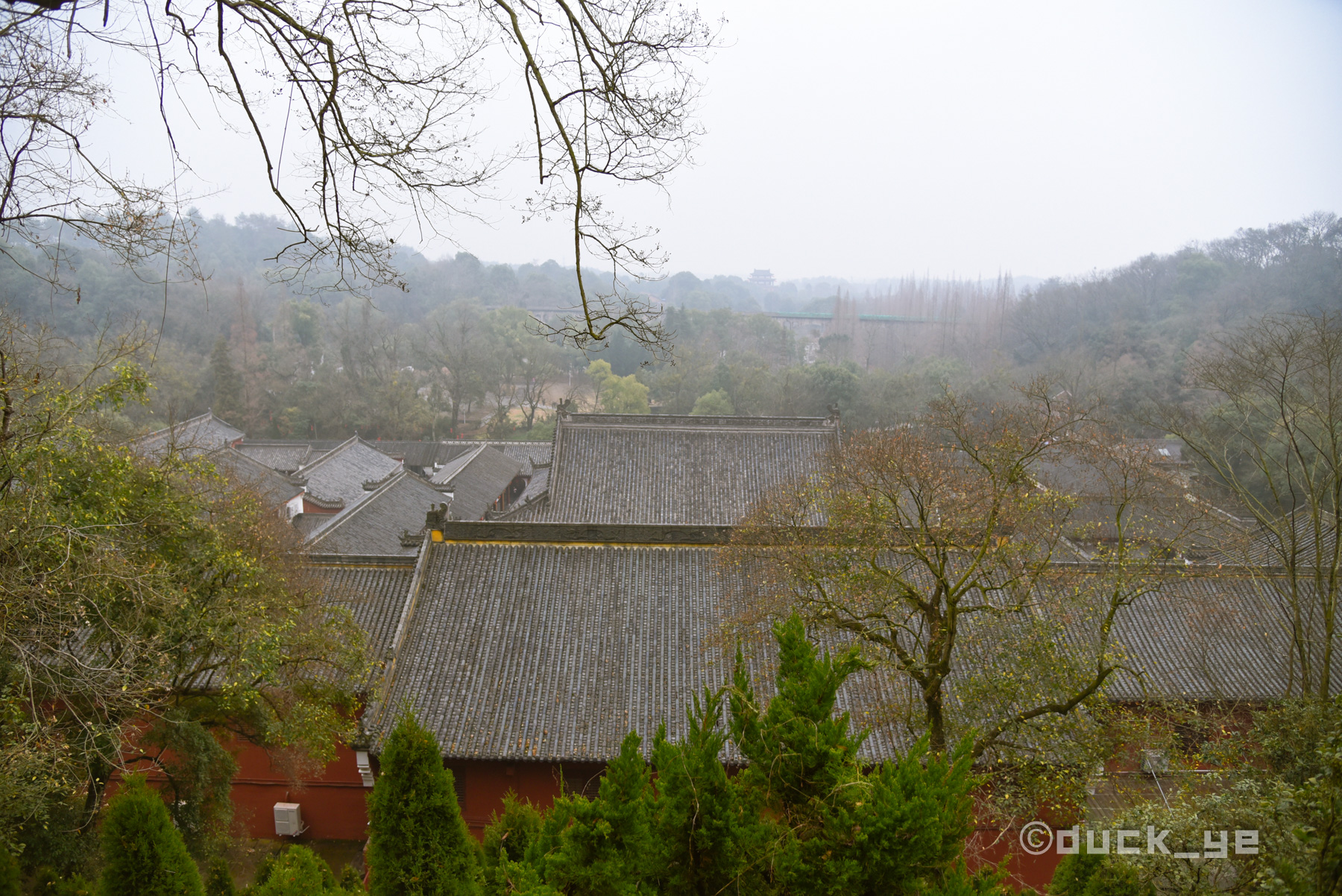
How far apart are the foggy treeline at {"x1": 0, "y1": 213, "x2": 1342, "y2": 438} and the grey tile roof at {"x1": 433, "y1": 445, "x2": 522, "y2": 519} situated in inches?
211

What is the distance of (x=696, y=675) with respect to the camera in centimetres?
1029

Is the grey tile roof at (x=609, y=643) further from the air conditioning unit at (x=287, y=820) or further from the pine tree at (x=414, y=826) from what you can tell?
the pine tree at (x=414, y=826)

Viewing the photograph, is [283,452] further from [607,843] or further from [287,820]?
[607,843]

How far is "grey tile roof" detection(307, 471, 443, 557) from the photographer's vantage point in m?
17.3

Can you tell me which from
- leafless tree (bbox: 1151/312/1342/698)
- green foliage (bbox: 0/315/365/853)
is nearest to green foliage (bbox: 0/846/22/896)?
green foliage (bbox: 0/315/365/853)

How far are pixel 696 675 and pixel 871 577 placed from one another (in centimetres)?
372

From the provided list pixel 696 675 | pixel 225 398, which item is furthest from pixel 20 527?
pixel 225 398

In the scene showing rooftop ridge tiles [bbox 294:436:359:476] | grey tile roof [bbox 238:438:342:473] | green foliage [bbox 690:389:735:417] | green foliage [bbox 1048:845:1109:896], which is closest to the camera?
green foliage [bbox 1048:845:1109:896]

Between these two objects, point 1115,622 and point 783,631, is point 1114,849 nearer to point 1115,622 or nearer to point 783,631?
point 783,631

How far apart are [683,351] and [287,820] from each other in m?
29.1

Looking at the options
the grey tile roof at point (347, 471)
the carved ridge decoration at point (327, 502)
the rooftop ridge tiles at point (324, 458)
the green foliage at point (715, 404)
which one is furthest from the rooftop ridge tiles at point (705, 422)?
the green foliage at point (715, 404)

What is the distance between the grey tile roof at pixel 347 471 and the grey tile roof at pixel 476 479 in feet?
6.79

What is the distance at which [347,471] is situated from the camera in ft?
90.9

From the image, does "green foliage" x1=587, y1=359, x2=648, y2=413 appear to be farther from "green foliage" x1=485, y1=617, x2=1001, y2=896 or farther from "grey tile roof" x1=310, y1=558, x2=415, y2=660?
"green foliage" x1=485, y1=617, x2=1001, y2=896
